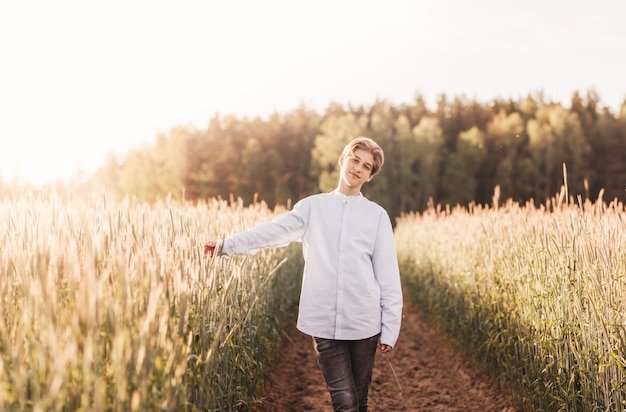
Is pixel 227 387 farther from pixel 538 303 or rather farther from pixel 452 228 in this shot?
pixel 452 228

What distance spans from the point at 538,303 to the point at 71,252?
155 inches

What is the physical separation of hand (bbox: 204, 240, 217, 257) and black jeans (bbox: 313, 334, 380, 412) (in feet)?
2.76

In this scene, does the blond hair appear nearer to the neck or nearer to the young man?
the young man

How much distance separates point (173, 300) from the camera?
2703 mm

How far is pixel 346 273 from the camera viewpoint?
340 centimetres

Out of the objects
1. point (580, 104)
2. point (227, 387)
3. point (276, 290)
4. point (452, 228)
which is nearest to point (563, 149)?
point (580, 104)

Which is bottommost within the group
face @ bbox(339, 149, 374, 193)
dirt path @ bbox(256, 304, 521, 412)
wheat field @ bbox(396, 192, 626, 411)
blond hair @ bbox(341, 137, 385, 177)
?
dirt path @ bbox(256, 304, 521, 412)

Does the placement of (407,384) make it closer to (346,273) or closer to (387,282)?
(387,282)

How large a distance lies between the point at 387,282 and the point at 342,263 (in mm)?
314

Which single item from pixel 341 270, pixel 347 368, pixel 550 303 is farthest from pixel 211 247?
pixel 550 303

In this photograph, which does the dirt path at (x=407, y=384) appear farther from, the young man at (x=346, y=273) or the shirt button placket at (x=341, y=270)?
the shirt button placket at (x=341, y=270)

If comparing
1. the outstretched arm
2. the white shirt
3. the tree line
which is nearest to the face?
the white shirt

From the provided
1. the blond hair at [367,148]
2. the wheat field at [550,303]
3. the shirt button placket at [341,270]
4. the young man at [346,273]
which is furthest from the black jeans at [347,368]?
the wheat field at [550,303]

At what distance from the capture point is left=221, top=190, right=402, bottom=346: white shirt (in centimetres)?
336
